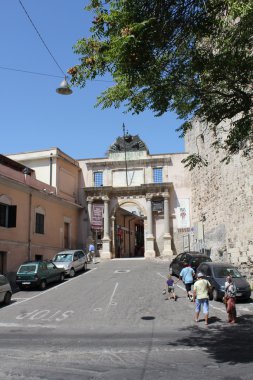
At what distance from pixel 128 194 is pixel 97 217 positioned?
3.91m

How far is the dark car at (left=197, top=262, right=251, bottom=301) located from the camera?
18906 mm

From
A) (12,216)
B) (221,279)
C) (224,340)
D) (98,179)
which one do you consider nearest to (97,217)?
(98,179)

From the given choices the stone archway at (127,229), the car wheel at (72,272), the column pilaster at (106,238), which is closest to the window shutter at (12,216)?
the car wheel at (72,272)

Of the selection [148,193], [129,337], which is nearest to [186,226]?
[148,193]

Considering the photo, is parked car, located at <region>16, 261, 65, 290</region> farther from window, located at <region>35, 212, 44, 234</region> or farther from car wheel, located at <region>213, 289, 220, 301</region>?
car wheel, located at <region>213, 289, 220, 301</region>

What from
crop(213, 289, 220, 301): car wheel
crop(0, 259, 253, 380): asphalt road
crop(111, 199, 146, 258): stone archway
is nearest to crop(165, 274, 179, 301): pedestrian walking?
crop(0, 259, 253, 380): asphalt road

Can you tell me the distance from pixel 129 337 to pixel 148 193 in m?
30.8

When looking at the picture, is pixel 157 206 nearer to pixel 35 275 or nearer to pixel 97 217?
pixel 97 217

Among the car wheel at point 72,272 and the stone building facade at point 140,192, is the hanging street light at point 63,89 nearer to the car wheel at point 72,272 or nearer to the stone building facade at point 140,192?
the car wheel at point 72,272

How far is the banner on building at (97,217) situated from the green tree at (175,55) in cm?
3281

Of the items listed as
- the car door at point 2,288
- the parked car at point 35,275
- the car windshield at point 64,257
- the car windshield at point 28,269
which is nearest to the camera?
the car door at point 2,288

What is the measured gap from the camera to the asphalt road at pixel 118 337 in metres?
8.24

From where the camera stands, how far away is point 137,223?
60406 mm

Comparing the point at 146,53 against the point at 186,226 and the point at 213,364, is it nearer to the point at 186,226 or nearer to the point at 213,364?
the point at 213,364
